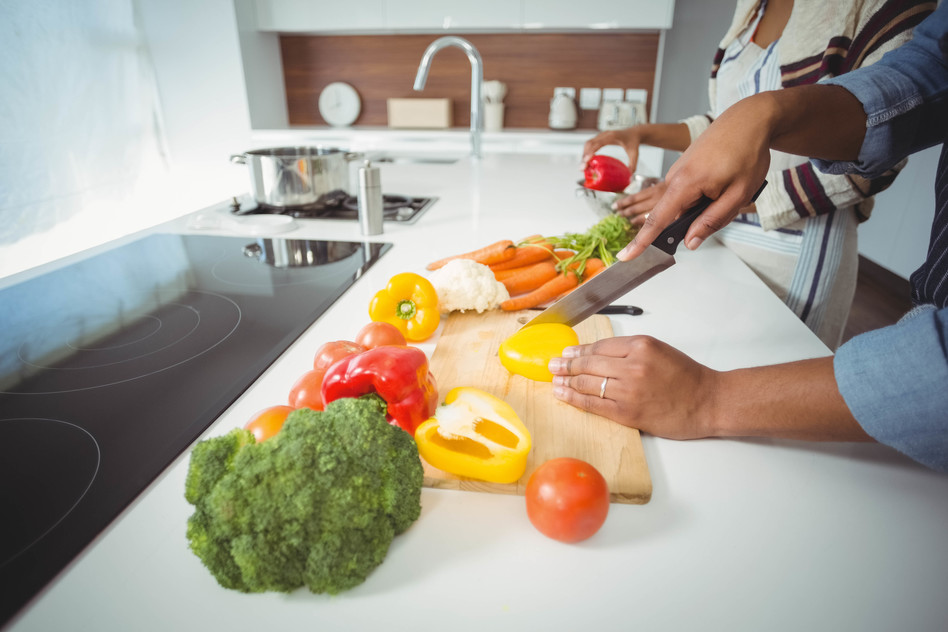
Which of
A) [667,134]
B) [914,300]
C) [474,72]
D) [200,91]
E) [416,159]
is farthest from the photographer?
[200,91]

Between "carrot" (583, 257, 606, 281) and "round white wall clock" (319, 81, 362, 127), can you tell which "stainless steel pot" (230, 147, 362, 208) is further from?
"round white wall clock" (319, 81, 362, 127)

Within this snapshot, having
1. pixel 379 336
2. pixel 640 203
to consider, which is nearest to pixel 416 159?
pixel 640 203

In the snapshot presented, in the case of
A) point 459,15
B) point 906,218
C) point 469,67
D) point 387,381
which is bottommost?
point 906,218

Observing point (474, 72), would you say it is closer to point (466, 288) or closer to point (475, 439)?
point (466, 288)

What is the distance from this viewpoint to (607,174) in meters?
1.68

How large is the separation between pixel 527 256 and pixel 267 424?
76 centimetres

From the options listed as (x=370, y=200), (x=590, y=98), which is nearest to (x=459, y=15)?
(x=590, y=98)

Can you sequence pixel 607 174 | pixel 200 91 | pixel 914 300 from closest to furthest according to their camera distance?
1. pixel 914 300
2. pixel 607 174
3. pixel 200 91

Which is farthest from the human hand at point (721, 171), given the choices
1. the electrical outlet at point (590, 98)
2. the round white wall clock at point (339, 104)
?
the round white wall clock at point (339, 104)

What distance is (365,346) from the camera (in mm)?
802

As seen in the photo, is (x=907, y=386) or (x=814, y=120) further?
(x=814, y=120)

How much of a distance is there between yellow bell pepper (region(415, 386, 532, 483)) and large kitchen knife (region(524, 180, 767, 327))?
0.90ft

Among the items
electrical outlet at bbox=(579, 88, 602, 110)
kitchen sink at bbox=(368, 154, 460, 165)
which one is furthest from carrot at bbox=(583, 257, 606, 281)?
electrical outlet at bbox=(579, 88, 602, 110)

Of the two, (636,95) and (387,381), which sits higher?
(636,95)
